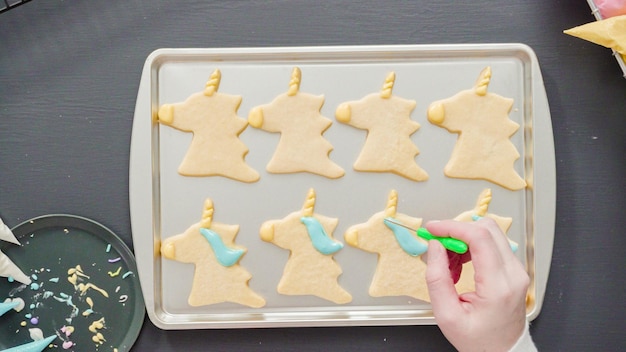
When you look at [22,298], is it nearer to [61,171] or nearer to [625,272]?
[61,171]

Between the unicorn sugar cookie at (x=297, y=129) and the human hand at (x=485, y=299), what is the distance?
0.95 feet

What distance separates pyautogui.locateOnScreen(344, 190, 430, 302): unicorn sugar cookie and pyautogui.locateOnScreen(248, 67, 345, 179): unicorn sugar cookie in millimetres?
96

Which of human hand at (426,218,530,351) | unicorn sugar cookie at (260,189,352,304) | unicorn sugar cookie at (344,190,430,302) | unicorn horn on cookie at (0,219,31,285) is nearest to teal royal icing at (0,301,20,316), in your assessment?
unicorn horn on cookie at (0,219,31,285)

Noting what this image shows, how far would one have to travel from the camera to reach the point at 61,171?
39.4 inches

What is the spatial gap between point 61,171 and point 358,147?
49 cm

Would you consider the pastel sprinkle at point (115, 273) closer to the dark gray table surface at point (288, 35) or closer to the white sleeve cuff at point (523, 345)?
the dark gray table surface at point (288, 35)

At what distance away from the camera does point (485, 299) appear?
732 mm

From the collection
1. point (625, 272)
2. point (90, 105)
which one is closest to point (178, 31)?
point (90, 105)

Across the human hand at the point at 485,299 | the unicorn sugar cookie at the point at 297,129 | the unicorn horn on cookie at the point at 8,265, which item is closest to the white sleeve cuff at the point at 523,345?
the human hand at the point at 485,299

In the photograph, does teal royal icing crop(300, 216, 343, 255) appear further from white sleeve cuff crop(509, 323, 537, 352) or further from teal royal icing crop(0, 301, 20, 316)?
teal royal icing crop(0, 301, 20, 316)

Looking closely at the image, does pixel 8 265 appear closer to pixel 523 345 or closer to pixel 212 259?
pixel 212 259

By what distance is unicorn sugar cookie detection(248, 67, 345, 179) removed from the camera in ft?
3.17

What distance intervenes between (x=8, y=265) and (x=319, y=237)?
496 millimetres

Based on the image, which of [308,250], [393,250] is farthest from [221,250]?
[393,250]
